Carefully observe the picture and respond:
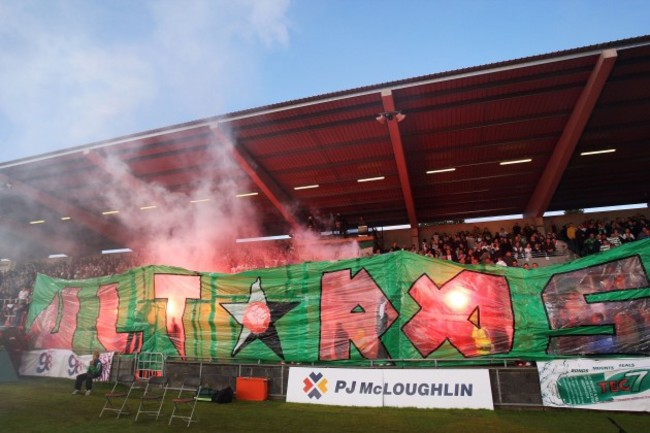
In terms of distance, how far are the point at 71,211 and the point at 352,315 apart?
1754 cm

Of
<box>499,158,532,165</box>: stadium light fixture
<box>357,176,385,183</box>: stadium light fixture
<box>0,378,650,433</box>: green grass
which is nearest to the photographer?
<box>0,378,650,433</box>: green grass

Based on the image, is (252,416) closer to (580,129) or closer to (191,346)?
(191,346)

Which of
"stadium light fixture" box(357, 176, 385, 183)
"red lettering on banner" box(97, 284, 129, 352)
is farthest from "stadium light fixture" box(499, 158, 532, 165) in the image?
"red lettering on banner" box(97, 284, 129, 352)

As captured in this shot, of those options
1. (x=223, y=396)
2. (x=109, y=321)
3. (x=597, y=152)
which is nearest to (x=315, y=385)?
(x=223, y=396)

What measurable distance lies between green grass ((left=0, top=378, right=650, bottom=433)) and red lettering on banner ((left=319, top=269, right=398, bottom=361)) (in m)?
1.31

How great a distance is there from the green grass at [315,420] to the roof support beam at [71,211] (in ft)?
42.2

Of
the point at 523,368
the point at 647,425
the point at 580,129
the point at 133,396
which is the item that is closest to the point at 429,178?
the point at 580,129

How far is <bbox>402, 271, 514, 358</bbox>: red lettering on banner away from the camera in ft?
24.5

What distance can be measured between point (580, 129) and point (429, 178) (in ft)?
19.5

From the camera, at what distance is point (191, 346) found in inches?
376

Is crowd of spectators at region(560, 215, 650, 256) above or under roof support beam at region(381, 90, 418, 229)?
under

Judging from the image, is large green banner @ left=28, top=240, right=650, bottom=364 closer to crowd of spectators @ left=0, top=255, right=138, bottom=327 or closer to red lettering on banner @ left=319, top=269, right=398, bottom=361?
red lettering on banner @ left=319, top=269, right=398, bottom=361

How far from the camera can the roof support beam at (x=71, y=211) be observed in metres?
17.1

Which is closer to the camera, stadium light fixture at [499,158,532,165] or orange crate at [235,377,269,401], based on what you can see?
orange crate at [235,377,269,401]
